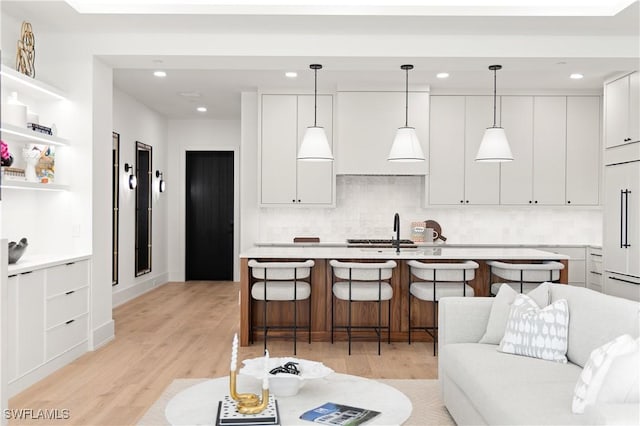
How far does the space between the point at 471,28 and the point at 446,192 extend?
9.11ft

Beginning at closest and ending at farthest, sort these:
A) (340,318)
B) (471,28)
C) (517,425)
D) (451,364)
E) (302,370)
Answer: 1. (517,425)
2. (302,370)
3. (451,364)
4. (471,28)
5. (340,318)

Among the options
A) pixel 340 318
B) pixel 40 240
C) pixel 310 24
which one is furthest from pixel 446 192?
pixel 40 240

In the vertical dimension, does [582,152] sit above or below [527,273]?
above

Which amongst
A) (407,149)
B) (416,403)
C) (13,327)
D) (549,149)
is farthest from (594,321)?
(549,149)

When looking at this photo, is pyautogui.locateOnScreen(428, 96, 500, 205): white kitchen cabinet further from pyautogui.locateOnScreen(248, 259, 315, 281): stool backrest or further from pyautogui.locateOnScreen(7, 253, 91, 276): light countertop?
pyautogui.locateOnScreen(7, 253, 91, 276): light countertop

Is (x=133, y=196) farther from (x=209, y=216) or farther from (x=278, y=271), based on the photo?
(x=278, y=271)

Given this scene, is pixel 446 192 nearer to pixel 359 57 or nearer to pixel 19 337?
pixel 359 57

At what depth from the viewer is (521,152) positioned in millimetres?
7062

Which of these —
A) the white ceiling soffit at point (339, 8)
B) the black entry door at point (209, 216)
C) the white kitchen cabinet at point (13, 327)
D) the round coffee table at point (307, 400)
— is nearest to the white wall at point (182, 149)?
the black entry door at point (209, 216)

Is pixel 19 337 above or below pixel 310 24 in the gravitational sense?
below

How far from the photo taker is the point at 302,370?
2.68 meters

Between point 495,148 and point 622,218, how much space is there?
1.89 m

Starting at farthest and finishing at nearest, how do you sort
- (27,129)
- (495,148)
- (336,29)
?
(495,148), (336,29), (27,129)

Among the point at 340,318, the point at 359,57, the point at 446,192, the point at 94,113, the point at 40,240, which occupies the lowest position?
the point at 340,318
